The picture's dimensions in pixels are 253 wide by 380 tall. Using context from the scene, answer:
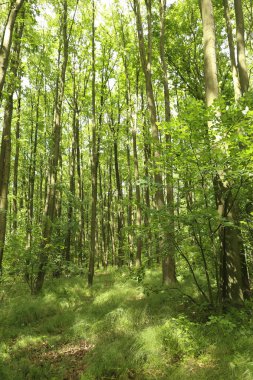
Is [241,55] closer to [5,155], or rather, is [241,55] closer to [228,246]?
[228,246]

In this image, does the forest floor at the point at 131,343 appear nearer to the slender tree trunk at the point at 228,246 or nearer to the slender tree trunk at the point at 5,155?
the slender tree trunk at the point at 228,246

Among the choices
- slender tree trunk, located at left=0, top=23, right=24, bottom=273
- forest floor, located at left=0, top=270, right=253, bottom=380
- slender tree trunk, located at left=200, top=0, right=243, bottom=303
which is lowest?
forest floor, located at left=0, top=270, right=253, bottom=380

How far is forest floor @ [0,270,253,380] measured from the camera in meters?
4.40

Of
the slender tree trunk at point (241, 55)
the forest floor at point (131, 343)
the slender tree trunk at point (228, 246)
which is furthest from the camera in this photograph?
the slender tree trunk at point (241, 55)

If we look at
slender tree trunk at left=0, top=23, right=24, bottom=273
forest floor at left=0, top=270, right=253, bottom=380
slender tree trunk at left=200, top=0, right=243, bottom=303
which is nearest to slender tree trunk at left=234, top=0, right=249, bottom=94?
slender tree trunk at left=200, top=0, right=243, bottom=303

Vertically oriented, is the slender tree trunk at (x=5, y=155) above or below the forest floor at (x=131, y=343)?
above

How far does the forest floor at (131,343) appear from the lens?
4.40m

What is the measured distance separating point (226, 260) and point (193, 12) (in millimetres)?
11605

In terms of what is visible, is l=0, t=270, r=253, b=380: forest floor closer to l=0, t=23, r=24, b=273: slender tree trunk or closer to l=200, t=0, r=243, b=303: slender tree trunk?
l=200, t=0, r=243, b=303: slender tree trunk

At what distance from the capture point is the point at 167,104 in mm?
9766

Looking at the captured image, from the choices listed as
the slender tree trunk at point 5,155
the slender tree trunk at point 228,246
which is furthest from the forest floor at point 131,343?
the slender tree trunk at point 5,155

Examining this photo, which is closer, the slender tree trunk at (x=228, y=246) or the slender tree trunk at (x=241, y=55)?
the slender tree trunk at (x=228, y=246)

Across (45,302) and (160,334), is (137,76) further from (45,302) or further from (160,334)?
(160,334)

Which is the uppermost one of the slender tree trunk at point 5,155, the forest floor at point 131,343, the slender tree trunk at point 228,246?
the slender tree trunk at point 5,155
